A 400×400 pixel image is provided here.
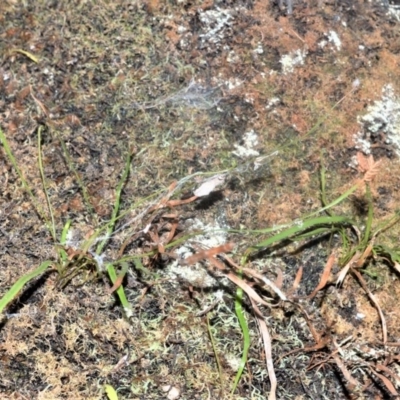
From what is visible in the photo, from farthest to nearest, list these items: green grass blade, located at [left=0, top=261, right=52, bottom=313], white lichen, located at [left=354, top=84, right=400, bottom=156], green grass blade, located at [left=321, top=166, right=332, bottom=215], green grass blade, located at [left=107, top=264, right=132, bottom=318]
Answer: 1. white lichen, located at [left=354, top=84, right=400, bottom=156]
2. green grass blade, located at [left=321, top=166, right=332, bottom=215]
3. green grass blade, located at [left=107, top=264, right=132, bottom=318]
4. green grass blade, located at [left=0, top=261, right=52, bottom=313]

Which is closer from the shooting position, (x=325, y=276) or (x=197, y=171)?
(x=325, y=276)

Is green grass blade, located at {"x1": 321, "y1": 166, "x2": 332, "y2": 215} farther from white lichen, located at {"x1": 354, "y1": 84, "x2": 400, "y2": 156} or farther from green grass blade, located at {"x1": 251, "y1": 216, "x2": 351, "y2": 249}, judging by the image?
white lichen, located at {"x1": 354, "y1": 84, "x2": 400, "y2": 156}

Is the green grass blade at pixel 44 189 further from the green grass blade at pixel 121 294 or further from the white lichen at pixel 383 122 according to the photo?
the white lichen at pixel 383 122

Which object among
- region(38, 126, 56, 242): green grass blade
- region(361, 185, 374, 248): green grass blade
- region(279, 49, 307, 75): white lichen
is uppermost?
region(279, 49, 307, 75): white lichen

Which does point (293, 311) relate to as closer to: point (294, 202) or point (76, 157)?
point (294, 202)

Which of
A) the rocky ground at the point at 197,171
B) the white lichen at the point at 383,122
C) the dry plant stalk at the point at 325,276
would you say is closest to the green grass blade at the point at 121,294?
the rocky ground at the point at 197,171

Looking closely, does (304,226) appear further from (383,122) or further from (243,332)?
(383,122)

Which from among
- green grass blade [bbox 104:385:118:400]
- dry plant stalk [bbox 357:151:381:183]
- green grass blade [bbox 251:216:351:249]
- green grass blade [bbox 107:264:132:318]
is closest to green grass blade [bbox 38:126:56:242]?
green grass blade [bbox 107:264:132:318]

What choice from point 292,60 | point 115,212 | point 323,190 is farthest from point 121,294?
point 292,60
